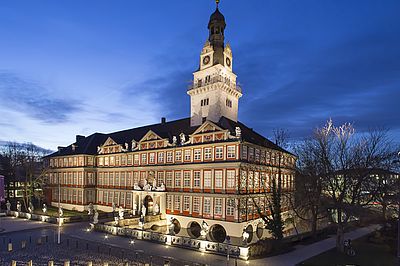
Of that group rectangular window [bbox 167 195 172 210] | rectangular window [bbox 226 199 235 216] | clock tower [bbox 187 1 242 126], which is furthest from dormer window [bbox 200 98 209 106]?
rectangular window [bbox 226 199 235 216]

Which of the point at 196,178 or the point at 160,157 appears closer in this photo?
the point at 196,178

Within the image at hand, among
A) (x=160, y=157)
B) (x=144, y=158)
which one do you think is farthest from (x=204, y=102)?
(x=144, y=158)

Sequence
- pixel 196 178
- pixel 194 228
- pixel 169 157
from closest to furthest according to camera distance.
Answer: pixel 196 178 → pixel 194 228 → pixel 169 157

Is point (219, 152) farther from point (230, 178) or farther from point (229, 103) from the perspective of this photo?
point (229, 103)

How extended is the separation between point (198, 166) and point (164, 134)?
31.9ft

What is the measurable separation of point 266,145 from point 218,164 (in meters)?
8.57

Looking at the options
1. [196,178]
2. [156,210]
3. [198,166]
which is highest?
[198,166]

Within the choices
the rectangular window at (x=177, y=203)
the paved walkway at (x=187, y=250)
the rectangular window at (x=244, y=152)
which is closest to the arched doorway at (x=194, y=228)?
the rectangular window at (x=177, y=203)

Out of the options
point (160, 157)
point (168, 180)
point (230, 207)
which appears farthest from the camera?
point (160, 157)

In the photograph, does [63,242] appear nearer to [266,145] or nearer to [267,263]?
[267,263]

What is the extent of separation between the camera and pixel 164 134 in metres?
44.3

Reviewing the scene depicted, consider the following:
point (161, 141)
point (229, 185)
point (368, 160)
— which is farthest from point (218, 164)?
point (368, 160)

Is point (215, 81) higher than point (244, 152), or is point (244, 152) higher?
point (215, 81)

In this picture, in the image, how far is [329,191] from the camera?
27438mm
